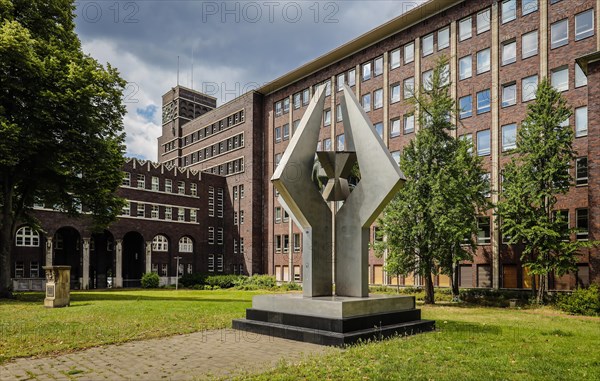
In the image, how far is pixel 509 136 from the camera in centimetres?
3291

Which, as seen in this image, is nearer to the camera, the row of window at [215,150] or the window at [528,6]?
the window at [528,6]

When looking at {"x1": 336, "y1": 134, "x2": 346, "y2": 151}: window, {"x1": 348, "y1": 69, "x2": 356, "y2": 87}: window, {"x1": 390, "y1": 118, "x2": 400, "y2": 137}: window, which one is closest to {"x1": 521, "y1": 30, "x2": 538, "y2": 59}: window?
{"x1": 390, "y1": 118, "x2": 400, "y2": 137}: window

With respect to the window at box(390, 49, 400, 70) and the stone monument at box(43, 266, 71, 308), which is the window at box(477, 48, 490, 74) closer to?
the window at box(390, 49, 400, 70)

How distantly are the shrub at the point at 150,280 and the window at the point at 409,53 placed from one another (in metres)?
32.4

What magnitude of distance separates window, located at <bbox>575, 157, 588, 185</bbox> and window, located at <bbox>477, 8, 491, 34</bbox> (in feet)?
40.3

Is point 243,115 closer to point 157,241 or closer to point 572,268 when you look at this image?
point 157,241

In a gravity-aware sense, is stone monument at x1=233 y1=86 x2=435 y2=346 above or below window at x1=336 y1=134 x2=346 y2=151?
below

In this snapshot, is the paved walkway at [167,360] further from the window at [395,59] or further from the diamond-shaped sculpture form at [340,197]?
the window at [395,59]

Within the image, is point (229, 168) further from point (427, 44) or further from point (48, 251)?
point (427, 44)

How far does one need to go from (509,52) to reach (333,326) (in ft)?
96.8

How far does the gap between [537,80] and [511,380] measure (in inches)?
1147

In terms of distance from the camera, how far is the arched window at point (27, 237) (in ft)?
140

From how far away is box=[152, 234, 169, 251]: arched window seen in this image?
53.2m

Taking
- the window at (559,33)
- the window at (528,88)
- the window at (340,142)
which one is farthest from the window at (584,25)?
the window at (340,142)
